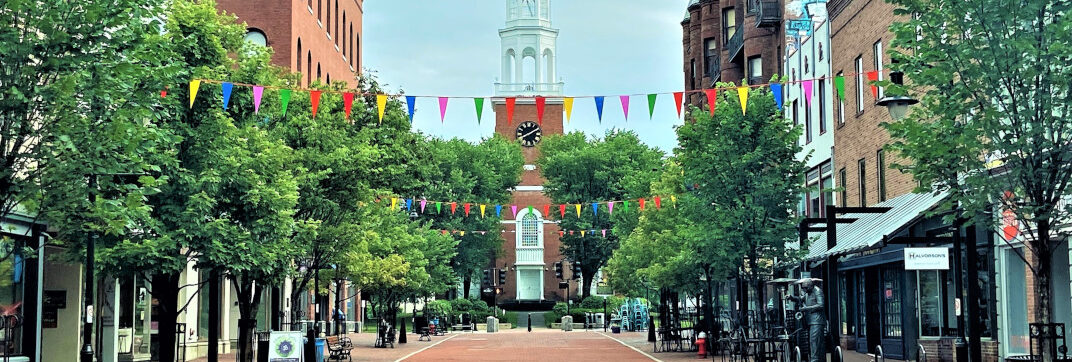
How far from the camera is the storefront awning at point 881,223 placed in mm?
25062

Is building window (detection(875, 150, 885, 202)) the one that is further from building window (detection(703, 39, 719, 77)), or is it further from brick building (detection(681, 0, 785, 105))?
building window (detection(703, 39, 719, 77))

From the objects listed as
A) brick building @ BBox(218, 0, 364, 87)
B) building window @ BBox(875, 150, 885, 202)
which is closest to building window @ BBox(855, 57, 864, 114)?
building window @ BBox(875, 150, 885, 202)

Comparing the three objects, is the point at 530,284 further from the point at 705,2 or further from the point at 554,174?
the point at 705,2

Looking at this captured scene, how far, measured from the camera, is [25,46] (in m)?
14.5

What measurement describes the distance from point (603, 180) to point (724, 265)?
5547 centimetres

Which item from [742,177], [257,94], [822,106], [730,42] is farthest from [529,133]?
[257,94]

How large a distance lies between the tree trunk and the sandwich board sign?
1.80 metres

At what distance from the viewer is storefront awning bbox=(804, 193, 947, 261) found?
987 inches

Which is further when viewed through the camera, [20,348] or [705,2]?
[705,2]

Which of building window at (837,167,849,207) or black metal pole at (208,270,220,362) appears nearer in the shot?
black metal pole at (208,270,220,362)

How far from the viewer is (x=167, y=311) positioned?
24547 millimetres

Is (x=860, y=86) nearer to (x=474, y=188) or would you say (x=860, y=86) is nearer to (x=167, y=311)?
(x=167, y=311)

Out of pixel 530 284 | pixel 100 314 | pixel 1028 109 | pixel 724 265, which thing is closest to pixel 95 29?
pixel 1028 109

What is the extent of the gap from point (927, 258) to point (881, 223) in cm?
820
